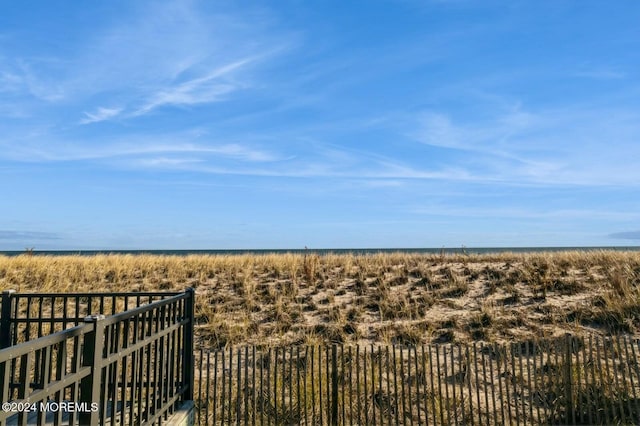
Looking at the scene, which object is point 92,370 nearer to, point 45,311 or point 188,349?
point 188,349

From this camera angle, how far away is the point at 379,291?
59.8 ft

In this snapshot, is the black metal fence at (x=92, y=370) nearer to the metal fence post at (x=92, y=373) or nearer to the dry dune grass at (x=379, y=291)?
the metal fence post at (x=92, y=373)

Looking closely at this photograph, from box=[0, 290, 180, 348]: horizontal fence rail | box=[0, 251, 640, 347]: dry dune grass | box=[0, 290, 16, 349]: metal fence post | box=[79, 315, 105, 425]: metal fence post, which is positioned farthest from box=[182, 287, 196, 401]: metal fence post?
box=[0, 251, 640, 347]: dry dune grass

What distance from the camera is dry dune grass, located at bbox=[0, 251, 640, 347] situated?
48.4 ft

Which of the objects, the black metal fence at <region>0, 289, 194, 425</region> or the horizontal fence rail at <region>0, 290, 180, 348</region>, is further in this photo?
the horizontal fence rail at <region>0, 290, 180, 348</region>

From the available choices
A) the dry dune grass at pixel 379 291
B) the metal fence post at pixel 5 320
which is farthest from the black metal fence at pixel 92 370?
the dry dune grass at pixel 379 291

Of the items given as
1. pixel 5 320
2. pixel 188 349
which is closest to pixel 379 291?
pixel 188 349

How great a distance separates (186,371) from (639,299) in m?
15.0

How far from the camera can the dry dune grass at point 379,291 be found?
581 inches

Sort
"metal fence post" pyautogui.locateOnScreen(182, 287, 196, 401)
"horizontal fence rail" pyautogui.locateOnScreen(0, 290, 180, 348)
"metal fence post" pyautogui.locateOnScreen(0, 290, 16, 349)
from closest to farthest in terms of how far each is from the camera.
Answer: "horizontal fence rail" pyautogui.locateOnScreen(0, 290, 180, 348)
"metal fence post" pyautogui.locateOnScreen(0, 290, 16, 349)
"metal fence post" pyautogui.locateOnScreen(182, 287, 196, 401)

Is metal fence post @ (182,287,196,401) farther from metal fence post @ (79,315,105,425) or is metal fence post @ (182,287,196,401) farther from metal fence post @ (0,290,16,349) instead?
metal fence post @ (79,315,105,425)

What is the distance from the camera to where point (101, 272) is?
22.6 metres

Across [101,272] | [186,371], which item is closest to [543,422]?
[186,371]

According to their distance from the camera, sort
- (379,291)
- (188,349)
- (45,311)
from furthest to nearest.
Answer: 1. (379,291)
2. (45,311)
3. (188,349)
